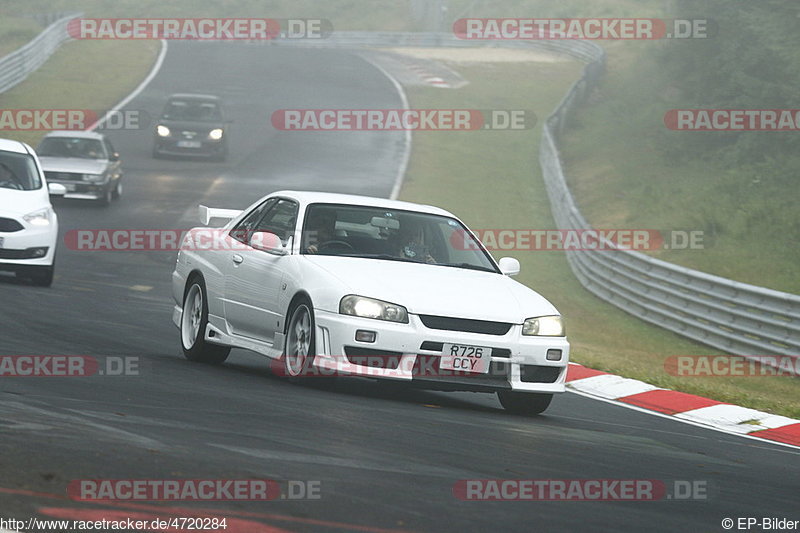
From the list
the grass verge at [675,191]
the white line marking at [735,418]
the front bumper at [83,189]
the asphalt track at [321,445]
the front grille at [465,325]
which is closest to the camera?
the asphalt track at [321,445]

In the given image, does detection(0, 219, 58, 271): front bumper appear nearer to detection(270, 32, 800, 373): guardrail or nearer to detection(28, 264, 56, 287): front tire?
detection(28, 264, 56, 287): front tire

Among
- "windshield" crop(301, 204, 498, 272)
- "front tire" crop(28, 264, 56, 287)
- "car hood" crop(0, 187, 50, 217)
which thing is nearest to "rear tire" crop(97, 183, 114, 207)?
"car hood" crop(0, 187, 50, 217)

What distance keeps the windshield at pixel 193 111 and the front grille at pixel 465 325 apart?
26340mm

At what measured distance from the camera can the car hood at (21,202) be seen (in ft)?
53.5

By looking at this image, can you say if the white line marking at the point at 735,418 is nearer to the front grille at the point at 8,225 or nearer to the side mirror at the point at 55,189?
the front grille at the point at 8,225

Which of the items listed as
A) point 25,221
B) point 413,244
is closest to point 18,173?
point 25,221

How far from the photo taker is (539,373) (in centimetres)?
970

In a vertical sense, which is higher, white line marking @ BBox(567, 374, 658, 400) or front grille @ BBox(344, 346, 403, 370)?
front grille @ BBox(344, 346, 403, 370)

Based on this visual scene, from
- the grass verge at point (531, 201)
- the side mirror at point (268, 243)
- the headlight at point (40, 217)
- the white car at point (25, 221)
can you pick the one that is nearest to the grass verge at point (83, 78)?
the grass verge at point (531, 201)

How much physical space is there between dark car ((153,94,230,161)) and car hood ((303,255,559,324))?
25.5 m

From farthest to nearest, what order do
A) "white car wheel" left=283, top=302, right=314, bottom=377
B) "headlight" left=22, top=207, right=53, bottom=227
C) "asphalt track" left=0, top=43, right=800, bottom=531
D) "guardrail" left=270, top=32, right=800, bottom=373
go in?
1. "guardrail" left=270, top=32, right=800, bottom=373
2. "headlight" left=22, top=207, right=53, bottom=227
3. "white car wheel" left=283, top=302, right=314, bottom=377
4. "asphalt track" left=0, top=43, right=800, bottom=531

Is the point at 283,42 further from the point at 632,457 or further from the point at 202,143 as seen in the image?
the point at 632,457

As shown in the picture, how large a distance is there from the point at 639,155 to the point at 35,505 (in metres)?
34.8

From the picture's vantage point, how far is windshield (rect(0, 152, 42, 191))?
16938 millimetres
